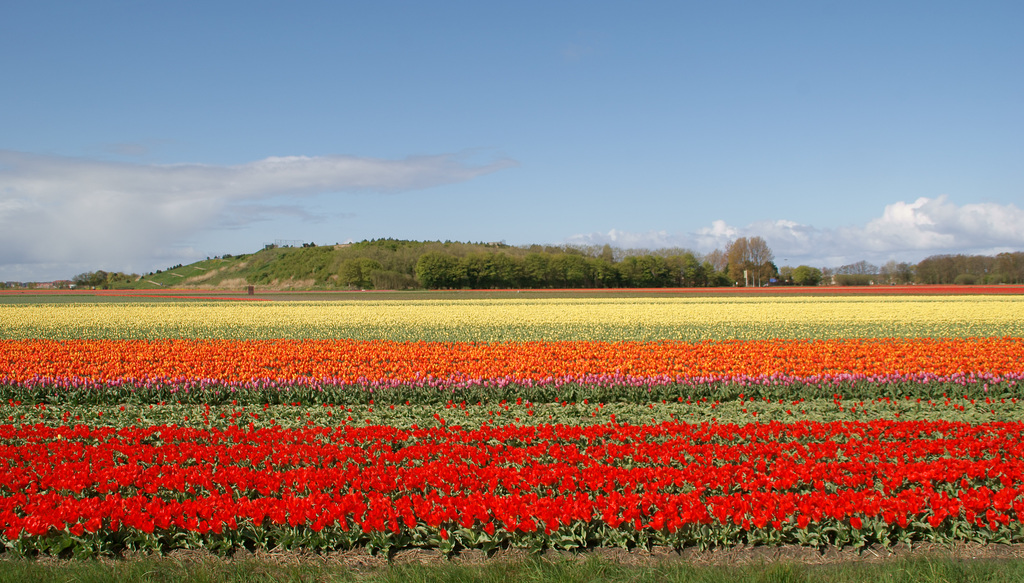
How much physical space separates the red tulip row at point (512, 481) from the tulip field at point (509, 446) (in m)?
0.03

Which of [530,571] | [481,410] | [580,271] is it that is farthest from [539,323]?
[580,271]

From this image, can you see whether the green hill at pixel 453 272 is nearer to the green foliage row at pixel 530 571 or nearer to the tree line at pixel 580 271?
the tree line at pixel 580 271

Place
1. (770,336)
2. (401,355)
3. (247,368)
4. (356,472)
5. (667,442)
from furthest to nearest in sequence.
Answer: (770,336), (401,355), (247,368), (667,442), (356,472)

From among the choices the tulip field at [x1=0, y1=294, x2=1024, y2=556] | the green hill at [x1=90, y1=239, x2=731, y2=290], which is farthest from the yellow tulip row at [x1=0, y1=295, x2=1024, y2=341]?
the green hill at [x1=90, y1=239, x2=731, y2=290]

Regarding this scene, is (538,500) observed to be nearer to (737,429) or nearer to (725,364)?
(737,429)

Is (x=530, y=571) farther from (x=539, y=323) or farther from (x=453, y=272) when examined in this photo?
(x=453, y=272)

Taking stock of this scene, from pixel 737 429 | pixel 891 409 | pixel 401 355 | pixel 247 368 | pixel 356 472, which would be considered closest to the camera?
pixel 356 472

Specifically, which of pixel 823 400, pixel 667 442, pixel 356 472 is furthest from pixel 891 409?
pixel 356 472

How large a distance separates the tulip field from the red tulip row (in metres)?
0.03

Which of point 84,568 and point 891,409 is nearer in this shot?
point 84,568

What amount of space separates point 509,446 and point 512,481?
5.63 ft

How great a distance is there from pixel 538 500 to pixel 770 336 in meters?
17.7

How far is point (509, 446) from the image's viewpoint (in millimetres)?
7820

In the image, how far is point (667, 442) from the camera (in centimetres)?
728
